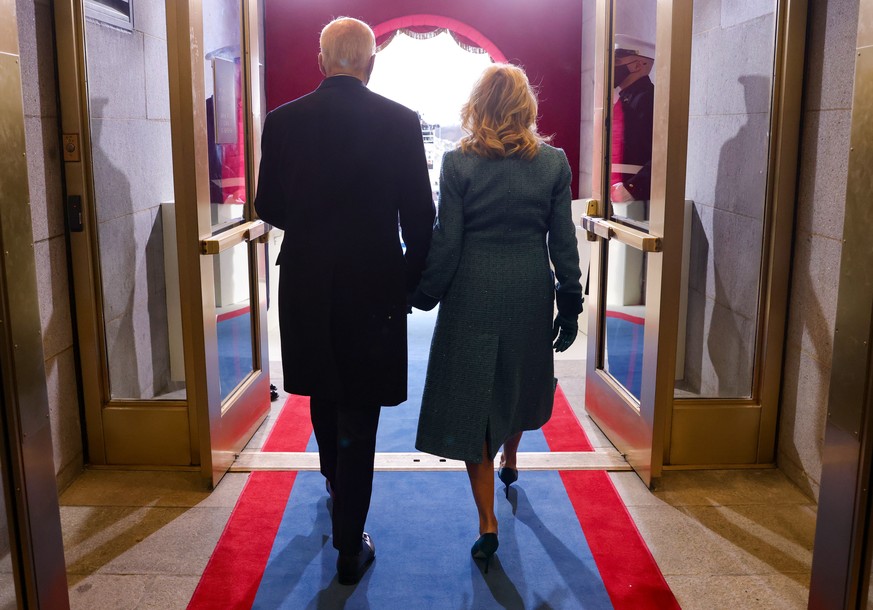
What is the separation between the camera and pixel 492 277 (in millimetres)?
2576

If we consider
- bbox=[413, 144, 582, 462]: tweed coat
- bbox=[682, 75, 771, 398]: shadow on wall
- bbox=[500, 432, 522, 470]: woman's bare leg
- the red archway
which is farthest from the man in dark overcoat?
the red archway

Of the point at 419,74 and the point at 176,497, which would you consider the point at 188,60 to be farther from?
the point at 419,74

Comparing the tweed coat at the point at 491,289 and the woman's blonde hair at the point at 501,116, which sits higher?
the woman's blonde hair at the point at 501,116

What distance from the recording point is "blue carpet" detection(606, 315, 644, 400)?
11.4 feet

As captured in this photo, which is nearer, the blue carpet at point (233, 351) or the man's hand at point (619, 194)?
the blue carpet at point (233, 351)

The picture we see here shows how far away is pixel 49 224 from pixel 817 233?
265cm

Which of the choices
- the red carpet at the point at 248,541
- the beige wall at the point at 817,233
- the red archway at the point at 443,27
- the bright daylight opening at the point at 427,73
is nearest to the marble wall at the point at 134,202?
the red carpet at the point at 248,541

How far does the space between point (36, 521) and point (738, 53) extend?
281 centimetres

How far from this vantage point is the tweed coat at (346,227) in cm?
235

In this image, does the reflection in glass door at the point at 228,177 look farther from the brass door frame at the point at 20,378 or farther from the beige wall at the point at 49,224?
the brass door frame at the point at 20,378

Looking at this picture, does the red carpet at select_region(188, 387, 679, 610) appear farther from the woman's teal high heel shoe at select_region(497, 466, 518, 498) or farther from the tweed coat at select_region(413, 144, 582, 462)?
the tweed coat at select_region(413, 144, 582, 462)

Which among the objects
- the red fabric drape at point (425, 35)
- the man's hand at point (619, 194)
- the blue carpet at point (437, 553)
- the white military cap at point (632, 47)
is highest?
the red fabric drape at point (425, 35)

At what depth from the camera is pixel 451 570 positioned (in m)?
2.64

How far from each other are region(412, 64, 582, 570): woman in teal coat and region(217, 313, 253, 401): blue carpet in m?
1.09
